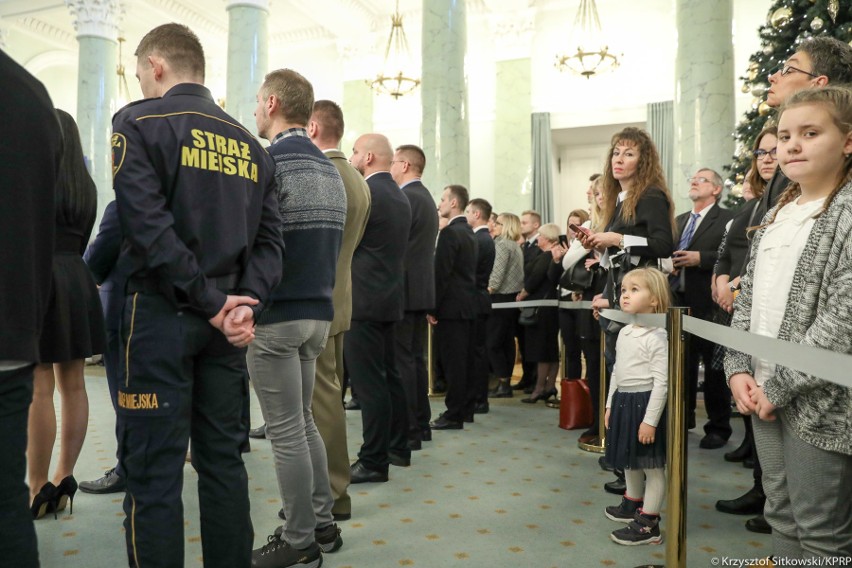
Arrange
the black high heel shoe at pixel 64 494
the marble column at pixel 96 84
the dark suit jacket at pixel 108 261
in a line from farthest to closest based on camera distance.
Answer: the marble column at pixel 96 84 → the black high heel shoe at pixel 64 494 → the dark suit jacket at pixel 108 261

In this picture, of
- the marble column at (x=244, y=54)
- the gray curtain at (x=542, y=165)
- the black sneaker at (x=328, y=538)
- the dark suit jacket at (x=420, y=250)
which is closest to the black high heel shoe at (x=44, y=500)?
the black sneaker at (x=328, y=538)

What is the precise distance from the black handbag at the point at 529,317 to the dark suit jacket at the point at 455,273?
4.01ft

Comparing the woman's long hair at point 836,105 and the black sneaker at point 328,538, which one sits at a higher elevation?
the woman's long hair at point 836,105

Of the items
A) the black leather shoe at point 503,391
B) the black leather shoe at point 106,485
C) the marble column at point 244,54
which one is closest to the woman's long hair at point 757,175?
the black leather shoe at point 106,485

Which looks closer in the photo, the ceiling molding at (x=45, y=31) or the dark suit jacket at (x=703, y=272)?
the dark suit jacket at (x=703, y=272)

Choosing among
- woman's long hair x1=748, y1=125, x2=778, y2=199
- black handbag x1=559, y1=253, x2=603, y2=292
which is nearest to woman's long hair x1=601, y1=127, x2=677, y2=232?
woman's long hair x1=748, y1=125, x2=778, y2=199

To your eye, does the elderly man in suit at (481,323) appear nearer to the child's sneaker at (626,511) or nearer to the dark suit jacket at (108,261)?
the child's sneaker at (626,511)

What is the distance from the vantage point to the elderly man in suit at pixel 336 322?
3.23 metres

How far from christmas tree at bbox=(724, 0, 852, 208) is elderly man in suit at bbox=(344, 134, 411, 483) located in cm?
268

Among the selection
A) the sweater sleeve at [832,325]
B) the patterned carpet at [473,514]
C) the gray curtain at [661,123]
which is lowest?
the patterned carpet at [473,514]

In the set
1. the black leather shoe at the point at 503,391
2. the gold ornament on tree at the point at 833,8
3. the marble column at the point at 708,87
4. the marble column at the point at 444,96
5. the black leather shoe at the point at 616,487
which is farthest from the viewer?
the marble column at the point at 444,96

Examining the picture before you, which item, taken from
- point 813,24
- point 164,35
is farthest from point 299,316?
point 813,24

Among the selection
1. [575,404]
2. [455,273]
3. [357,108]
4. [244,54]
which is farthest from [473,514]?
[357,108]

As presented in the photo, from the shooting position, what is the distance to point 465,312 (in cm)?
548
